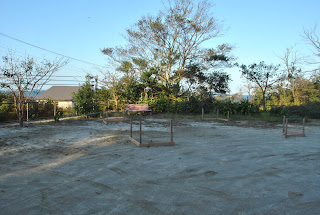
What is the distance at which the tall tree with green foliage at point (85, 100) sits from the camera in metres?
14.0

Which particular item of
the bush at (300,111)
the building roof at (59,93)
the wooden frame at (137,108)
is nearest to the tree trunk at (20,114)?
the wooden frame at (137,108)

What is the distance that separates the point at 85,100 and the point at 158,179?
11369 mm

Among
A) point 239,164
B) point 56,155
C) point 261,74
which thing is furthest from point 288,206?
point 261,74

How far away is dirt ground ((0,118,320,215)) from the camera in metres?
2.71

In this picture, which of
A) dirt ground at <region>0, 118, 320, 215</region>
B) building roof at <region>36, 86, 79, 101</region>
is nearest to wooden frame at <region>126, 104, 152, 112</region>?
dirt ground at <region>0, 118, 320, 215</region>

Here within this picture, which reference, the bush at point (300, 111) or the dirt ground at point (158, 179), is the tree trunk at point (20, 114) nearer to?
the dirt ground at point (158, 179)

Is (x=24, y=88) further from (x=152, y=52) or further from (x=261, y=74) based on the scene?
(x=261, y=74)

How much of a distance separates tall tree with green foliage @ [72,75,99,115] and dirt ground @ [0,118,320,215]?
7884 mm

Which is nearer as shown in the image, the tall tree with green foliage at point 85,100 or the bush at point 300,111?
the tall tree with green foliage at point 85,100

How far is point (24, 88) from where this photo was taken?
9008mm

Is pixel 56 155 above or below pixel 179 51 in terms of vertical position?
below

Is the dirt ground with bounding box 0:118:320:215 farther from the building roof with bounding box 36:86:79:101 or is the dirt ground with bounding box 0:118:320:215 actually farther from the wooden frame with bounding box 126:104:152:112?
the building roof with bounding box 36:86:79:101

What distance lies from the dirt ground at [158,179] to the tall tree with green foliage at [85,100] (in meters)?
7.88

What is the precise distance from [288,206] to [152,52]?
19086 mm
